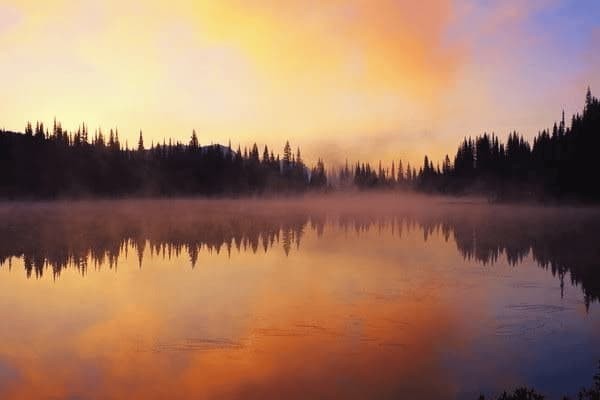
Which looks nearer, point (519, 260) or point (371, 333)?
point (371, 333)

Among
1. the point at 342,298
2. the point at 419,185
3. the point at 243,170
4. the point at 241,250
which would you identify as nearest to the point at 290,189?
the point at 243,170

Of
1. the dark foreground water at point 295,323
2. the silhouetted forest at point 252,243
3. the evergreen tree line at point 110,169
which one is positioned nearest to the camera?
the dark foreground water at point 295,323

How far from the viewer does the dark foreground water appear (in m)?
10.0

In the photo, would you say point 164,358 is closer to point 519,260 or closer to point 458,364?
point 458,364

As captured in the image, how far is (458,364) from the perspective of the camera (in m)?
10.9

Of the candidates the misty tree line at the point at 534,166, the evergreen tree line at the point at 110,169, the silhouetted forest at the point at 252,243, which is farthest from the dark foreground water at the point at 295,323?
the evergreen tree line at the point at 110,169

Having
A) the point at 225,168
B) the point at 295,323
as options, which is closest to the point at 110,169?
the point at 225,168

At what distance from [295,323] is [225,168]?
125 m

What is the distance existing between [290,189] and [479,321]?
483ft

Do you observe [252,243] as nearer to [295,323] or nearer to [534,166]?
[295,323]

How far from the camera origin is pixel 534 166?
9331 centimetres

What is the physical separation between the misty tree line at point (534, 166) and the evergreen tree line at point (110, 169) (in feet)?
169

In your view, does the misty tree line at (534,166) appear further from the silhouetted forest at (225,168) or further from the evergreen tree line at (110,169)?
the evergreen tree line at (110,169)

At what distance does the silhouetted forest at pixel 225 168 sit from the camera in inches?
2972
